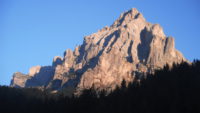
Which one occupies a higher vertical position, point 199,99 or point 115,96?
point 115,96

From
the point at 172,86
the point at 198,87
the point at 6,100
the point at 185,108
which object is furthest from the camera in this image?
the point at 6,100

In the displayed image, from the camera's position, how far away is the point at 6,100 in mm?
156375

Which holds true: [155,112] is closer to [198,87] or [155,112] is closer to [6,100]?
[198,87]

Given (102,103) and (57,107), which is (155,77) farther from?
(57,107)

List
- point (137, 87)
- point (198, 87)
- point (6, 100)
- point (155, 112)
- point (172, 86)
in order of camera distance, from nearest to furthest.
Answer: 1. point (155, 112)
2. point (198, 87)
3. point (172, 86)
4. point (137, 87)
5. point (6, 100)

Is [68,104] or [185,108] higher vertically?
[68,104]

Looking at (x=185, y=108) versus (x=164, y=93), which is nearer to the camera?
(x=185, y=108)

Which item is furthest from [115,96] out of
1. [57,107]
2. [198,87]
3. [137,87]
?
[198,87]

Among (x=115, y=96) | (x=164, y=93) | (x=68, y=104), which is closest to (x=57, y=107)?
(x=68, y=104)

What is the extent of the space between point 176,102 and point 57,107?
5111 centimetres

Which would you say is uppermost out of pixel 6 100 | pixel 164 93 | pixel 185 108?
pixel 6 100

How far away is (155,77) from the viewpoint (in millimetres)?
137375

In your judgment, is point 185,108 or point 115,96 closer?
point 185,108

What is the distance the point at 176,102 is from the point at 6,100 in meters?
77.1
